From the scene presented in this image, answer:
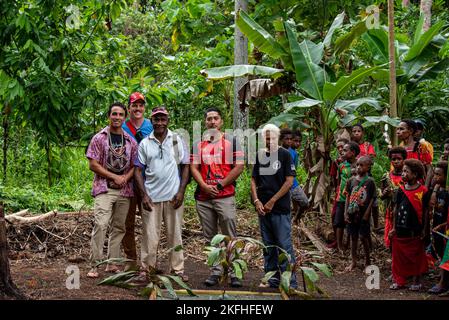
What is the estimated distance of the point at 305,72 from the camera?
27.4 feet

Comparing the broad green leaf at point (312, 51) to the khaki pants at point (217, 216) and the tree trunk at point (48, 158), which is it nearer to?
the khaki pants at point (217, 216)

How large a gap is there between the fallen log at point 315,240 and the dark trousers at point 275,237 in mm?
2018

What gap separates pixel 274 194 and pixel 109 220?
1675mm

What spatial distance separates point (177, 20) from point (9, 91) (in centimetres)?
418

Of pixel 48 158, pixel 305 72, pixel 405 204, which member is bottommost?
pixel 405 204

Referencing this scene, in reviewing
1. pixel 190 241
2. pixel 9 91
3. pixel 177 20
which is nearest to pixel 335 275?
pixel 190 241

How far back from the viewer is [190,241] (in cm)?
827

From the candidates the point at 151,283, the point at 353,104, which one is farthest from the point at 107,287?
the point at 353,104

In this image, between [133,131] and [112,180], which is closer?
[112,180]

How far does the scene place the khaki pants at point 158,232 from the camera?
6176 millimetres

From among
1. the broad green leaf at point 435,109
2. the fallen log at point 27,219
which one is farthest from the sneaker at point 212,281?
the broad green leaf at point 435,109

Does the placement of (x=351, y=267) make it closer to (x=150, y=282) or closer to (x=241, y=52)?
(x=150, y=282)
